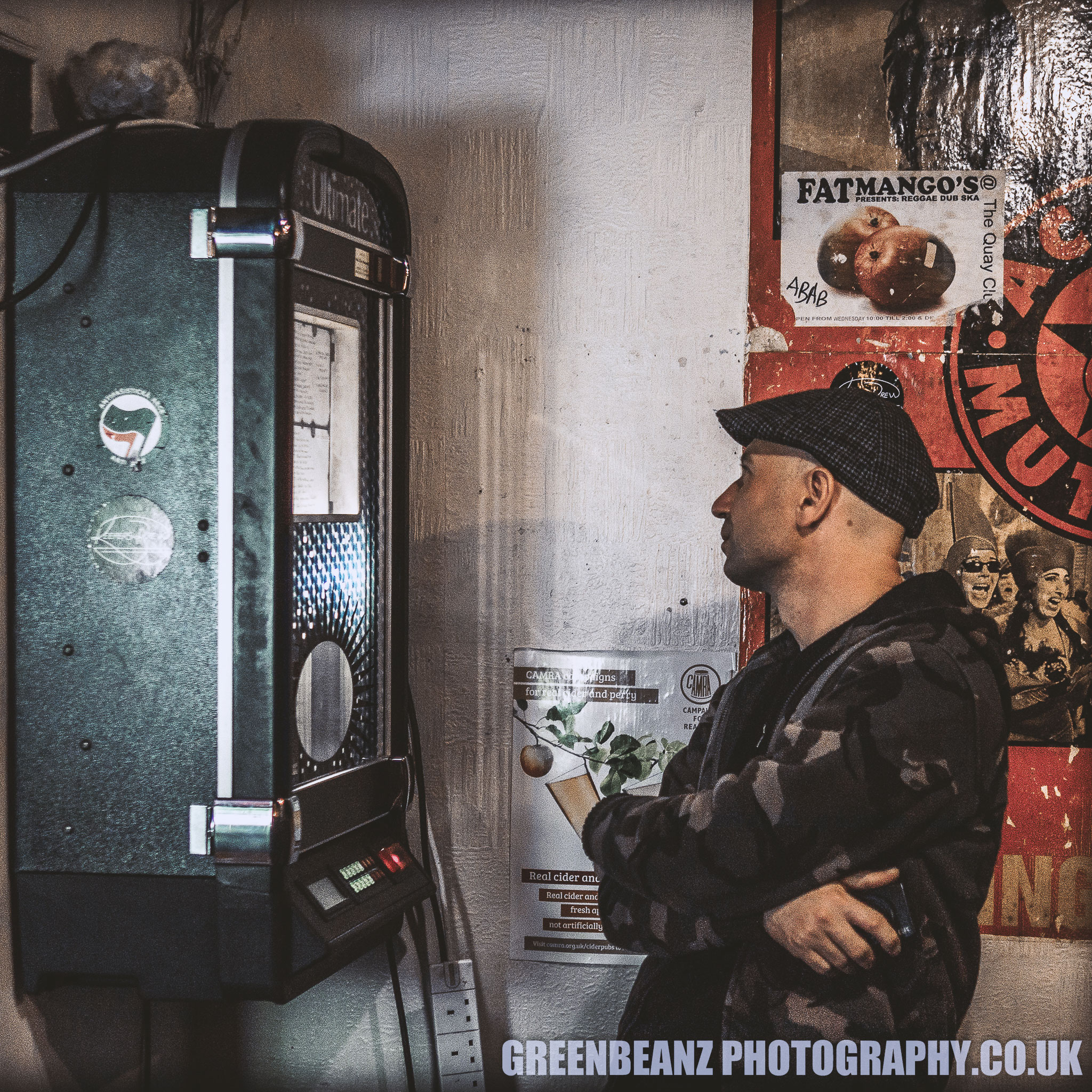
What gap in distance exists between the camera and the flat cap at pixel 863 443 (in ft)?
5.71

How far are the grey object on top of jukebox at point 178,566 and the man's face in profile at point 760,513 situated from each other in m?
0.70

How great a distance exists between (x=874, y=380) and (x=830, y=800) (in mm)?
975

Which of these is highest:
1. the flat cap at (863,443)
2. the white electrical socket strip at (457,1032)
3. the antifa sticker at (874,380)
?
the antifa sticker at (874,380)

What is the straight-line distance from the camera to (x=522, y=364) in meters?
2.29

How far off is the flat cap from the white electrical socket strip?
1305mm

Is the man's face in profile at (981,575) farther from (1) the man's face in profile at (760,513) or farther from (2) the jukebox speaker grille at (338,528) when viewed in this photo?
(2) the jukebox speaker grille at (338,528)

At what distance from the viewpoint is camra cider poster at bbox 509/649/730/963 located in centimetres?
226

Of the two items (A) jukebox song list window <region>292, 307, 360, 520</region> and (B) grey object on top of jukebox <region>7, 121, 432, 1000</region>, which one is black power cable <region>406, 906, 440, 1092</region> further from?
(A) jukebox song list window <region>292, 307, 360, 520</region>

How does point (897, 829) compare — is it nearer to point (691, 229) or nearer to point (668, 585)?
point (668, 585)

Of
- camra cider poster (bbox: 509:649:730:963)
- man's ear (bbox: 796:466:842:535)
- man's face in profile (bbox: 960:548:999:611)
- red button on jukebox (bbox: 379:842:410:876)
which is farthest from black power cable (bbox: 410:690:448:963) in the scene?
man's face in profile (bbox: 960:548:999:611)

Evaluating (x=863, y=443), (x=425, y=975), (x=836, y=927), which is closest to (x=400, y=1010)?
(x=425, y=975)

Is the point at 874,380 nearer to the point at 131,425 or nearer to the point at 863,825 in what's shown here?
the point at 863,825

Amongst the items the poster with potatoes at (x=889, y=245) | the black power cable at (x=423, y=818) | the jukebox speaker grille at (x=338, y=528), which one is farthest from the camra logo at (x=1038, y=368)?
the black power cable at (x=423, y=818)

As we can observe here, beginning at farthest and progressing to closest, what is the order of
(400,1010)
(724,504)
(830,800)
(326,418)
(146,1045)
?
1. (400,1010)
2. (146,1045)
3. (724,504)
4. (326,418)
5. (830,800)
